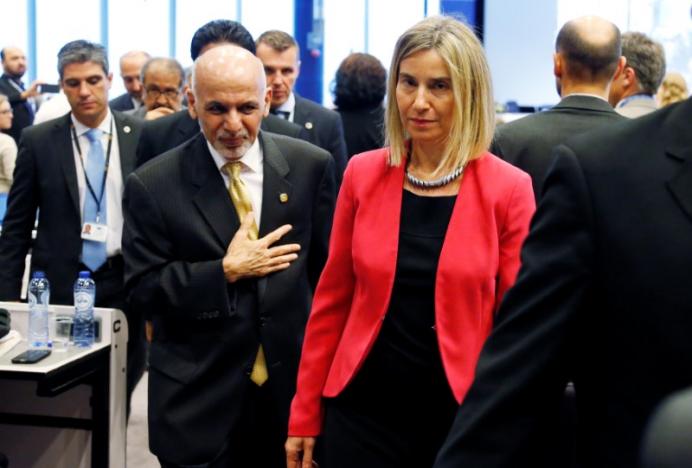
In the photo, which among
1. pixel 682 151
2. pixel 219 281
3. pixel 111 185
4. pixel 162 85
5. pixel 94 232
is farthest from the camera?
pixel 162 85

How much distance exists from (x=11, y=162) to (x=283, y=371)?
184 inches

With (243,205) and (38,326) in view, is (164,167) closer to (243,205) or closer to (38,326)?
(243,205)

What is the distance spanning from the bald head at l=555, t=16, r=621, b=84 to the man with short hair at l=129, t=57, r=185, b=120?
2260 millimetres

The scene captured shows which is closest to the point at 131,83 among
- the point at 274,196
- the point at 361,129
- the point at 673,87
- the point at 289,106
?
the point at 361,129

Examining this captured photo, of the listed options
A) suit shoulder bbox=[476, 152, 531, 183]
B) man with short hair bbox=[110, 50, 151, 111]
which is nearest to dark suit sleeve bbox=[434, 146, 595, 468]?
suit shoulder bbox=[476, 152, 531, 183]

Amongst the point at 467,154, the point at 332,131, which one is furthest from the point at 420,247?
the point at 332,131

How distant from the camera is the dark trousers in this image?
2.49 metres

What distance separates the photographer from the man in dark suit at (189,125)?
3367 mm

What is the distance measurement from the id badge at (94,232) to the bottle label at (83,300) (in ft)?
1.68

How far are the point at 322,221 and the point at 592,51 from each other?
3.71 feet

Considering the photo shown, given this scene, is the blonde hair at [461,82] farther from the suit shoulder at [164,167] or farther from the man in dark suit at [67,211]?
the man in dark suit at [67,211]

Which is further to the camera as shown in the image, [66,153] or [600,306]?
[66,153]

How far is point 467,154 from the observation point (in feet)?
6.51

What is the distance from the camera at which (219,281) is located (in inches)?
93.4
